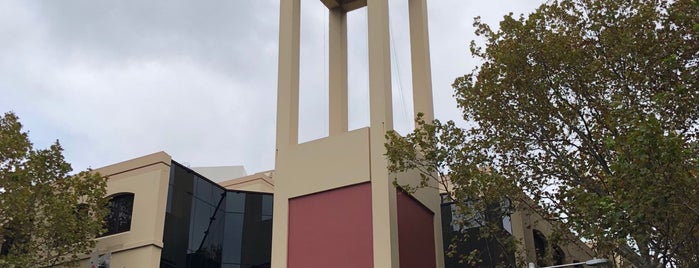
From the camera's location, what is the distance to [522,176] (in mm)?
21047

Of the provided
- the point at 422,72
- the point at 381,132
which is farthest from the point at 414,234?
the point at 422,72

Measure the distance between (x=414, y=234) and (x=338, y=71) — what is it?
22.8ft

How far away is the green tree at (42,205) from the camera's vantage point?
23047 mm

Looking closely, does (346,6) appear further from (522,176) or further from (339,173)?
(522,176)

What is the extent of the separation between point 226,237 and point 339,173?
23.8ft

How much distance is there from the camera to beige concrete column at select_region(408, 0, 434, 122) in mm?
24703

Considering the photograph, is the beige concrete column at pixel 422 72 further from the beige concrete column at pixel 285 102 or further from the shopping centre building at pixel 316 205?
the beige concrete column at pixel 285 102

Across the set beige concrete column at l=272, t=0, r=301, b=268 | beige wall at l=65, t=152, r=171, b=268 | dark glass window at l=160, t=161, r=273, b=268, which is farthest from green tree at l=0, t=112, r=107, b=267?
beige concrete column at l=272, t=0, r=301, b=268

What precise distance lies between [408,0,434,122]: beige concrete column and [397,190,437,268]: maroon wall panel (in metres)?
3.19

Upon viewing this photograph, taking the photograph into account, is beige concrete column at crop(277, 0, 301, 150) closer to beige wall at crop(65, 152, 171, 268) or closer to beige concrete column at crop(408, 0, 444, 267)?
beige concrete column at crop(408, 0, 444, 267)

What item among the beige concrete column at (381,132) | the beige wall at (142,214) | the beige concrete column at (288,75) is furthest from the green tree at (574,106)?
the beige wall at (142,214)

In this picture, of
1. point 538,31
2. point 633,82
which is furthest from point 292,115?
point 633,82

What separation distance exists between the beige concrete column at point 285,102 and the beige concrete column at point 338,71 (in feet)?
6.74

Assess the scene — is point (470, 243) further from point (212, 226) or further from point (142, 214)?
point (142, 214)
